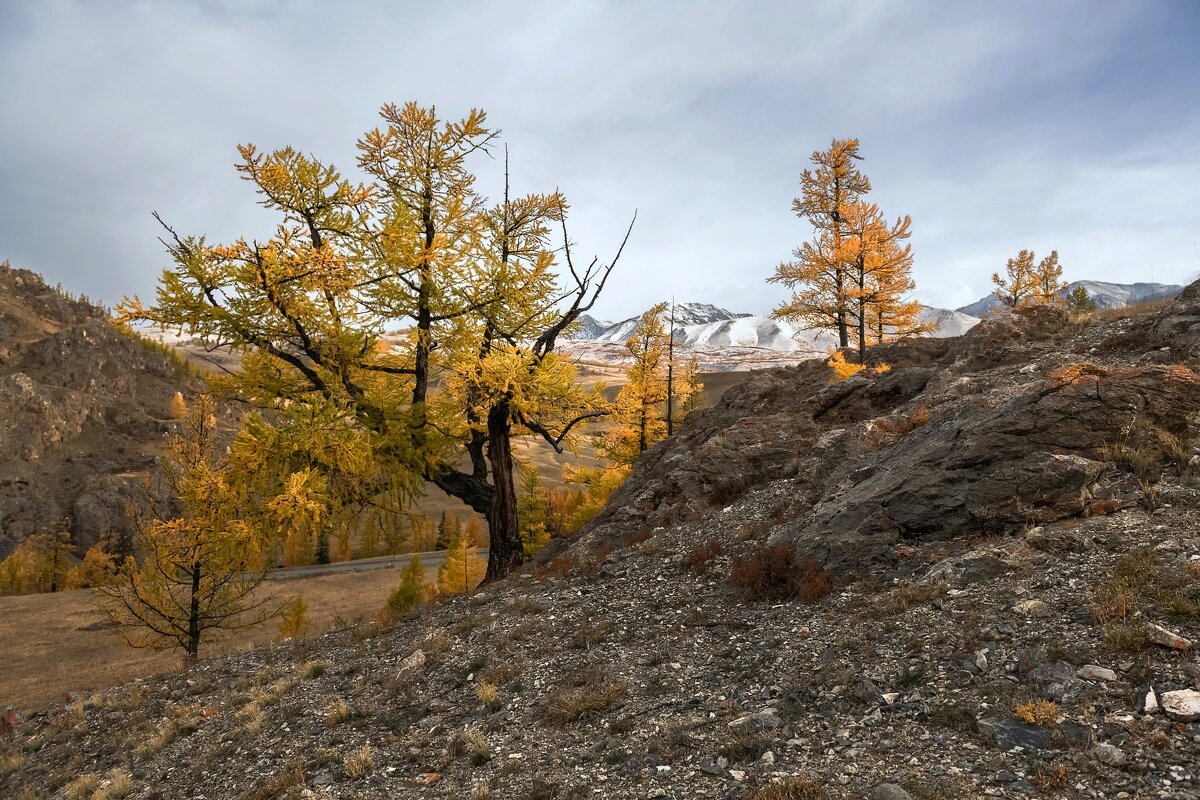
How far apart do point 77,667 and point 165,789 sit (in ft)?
122

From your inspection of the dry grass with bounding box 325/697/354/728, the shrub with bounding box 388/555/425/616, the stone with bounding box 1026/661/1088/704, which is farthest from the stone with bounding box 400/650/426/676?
the shrub with bounding box 388/555/425/616

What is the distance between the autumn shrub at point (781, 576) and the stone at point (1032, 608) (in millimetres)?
2675

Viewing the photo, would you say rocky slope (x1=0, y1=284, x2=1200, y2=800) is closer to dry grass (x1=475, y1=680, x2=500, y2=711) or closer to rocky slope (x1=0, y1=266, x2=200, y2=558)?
dry grass (x1=475, y1=680, x2=500, y2=711)

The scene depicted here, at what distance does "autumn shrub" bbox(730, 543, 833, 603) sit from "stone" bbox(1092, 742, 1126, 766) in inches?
171

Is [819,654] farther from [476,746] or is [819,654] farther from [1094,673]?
[476,746]

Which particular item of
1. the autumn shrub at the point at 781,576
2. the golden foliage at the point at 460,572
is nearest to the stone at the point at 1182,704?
the autumn shrub at the point at 781,576

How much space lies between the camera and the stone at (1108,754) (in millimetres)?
4527

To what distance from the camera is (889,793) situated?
4797 mm

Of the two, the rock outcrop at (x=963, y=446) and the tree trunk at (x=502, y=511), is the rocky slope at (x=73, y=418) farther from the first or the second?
the rock outcrop at (x=963, y=446)

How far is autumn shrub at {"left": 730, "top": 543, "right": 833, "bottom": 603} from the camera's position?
9164 mm

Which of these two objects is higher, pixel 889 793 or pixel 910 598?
pixel 910 598

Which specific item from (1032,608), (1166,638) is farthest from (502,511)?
(1166,638)

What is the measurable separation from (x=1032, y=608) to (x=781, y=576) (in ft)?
12.4

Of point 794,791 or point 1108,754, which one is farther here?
point 794,791
